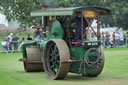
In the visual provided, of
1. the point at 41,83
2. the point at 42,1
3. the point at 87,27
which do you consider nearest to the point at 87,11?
the point at 87,27

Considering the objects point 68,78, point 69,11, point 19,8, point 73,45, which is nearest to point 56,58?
point 73,45

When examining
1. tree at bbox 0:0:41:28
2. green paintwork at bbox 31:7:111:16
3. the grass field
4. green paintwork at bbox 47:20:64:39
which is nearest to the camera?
the grass field

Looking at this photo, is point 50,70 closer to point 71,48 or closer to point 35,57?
point 71,48

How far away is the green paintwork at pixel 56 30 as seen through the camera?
13.5m

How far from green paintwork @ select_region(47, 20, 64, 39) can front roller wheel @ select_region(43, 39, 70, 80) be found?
408mm

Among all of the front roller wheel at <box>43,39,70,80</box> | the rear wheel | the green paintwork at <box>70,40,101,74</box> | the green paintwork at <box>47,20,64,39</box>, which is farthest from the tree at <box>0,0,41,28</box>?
the green paintwork at <box>70,40,101,74</box>

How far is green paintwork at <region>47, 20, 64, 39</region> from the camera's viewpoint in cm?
1348

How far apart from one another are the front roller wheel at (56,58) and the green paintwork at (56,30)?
41 cm

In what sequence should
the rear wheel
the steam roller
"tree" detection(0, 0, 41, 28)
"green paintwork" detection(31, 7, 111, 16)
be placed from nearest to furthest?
"green paintwork" detection(31, 7, 111, 16) → the steam roller → the rear wheel → "tree" detection(0, 0, 41, 28)

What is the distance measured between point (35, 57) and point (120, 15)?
29848 millimetres

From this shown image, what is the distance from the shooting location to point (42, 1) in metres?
36.4

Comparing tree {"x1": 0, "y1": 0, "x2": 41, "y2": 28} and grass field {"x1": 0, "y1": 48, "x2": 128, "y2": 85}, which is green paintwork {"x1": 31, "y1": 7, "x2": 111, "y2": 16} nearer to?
grass field {"x1": 0, "y1": 48, "x2": 128, "y2": 85}

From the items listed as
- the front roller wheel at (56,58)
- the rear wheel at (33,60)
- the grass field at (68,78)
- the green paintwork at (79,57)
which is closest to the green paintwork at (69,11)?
the front roller wheel at (56,58)

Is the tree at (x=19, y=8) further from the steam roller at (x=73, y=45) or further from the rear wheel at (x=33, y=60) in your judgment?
the steam roller at (x=73, y=45)
